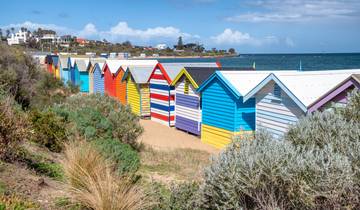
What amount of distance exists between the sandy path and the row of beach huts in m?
0.35

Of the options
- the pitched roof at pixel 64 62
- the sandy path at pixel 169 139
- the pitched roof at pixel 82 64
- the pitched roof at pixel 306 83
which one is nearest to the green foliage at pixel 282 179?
the pitched roof at pixel 306 83

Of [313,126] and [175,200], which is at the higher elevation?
[313,126]

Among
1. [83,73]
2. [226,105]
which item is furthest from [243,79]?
[83,73]

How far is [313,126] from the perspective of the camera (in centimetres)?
562

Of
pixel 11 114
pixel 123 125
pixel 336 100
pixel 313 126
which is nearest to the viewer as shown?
pixel 313 126

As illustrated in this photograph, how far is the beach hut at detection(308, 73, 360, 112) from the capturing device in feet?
31.3

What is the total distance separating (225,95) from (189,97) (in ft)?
11.0

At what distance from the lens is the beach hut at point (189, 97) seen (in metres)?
18.4

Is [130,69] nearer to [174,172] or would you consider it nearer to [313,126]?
[174,172]

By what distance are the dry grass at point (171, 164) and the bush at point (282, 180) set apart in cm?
457

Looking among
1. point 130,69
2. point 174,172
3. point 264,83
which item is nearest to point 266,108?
point 264,83

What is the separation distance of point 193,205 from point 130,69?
20.0 m

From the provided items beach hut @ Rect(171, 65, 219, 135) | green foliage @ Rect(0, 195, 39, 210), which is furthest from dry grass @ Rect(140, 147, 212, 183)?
green foliage @ Rect(0, 195, 39, 210)

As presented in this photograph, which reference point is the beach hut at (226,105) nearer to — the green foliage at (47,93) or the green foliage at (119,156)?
the green foliage at (47,93)
